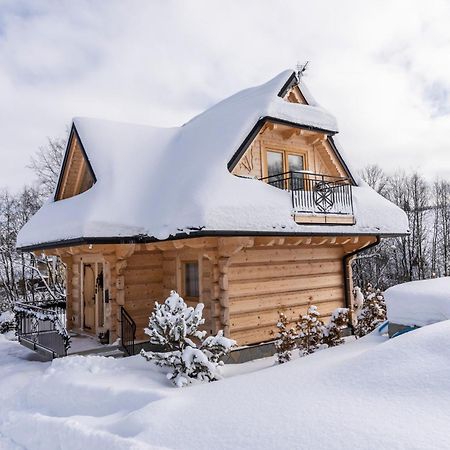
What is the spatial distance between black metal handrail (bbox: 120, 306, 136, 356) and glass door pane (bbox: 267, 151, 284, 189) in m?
5.34

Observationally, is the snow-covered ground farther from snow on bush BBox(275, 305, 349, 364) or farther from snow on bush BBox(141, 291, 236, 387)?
snow on bush BBox(275, 305, 349, 364)

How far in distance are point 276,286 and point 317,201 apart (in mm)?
2569

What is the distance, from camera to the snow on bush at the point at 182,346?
25.4 feet

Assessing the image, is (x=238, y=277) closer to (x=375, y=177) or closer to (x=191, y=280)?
(x=191, y=280)

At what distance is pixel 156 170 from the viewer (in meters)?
12.4

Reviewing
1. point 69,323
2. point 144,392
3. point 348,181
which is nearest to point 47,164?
point 69,323

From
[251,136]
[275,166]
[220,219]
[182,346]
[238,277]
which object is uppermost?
[251,136]

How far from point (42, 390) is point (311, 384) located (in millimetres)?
5411

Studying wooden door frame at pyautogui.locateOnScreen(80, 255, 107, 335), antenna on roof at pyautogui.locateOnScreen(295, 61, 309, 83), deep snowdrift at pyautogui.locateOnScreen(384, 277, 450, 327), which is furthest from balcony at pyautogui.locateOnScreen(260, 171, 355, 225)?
wooden door frame at pyautogui.locateOnScreen(80, 255, 107, 335)

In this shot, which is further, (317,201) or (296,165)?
(296,165)

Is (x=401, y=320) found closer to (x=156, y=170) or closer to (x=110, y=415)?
(x=110, y=415)

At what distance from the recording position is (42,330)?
11117mm

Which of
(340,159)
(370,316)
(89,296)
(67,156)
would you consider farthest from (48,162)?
(370,316)

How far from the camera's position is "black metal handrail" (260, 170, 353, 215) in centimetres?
1055
